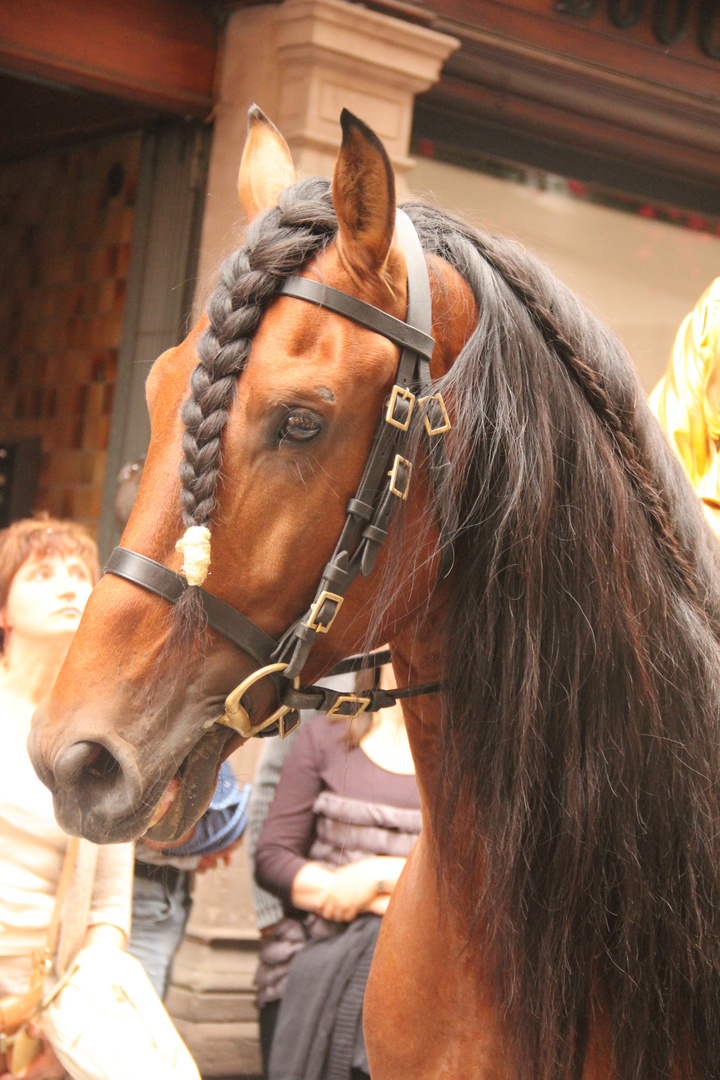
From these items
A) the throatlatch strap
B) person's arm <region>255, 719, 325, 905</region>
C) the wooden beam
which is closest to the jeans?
person's arm <region>255, 719, 325, 905</region>

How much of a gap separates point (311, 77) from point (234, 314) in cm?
283

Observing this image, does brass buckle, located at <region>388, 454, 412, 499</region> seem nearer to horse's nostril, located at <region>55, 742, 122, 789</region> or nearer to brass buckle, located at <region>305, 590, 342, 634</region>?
brass buckle, located at <region>305, 590, 342, 634</region>

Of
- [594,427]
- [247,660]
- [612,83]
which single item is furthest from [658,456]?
[612,83]

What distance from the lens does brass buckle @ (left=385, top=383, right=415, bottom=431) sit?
124cm

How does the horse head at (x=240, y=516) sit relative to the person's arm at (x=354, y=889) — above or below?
above

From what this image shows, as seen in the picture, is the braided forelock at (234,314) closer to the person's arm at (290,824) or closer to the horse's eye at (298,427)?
the horse's eye at (298,427)

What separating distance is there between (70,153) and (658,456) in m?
4.20

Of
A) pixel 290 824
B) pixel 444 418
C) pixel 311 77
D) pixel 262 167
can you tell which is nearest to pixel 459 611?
pixel 444 418

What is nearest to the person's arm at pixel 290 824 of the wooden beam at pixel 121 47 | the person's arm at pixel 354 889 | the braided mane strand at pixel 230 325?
the person's arm at pixel 354 889

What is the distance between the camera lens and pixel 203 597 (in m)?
1.19

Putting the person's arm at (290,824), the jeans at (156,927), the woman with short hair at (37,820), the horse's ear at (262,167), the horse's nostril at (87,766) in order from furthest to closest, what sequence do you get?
the jeans at (156,927) → the person's arm at (290,824) → the woman with short hair at (37,820) → the horse's ear at (262,167) → the horse's nostril at (87,766)

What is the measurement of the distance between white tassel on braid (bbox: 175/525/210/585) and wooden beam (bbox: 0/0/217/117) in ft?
9.44

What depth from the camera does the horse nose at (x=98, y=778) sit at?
115cm

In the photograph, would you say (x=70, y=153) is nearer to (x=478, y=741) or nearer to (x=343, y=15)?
(x=343, y=15)
